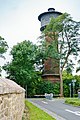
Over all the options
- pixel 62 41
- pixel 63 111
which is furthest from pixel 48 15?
pixel 63 111

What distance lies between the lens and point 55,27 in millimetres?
41906

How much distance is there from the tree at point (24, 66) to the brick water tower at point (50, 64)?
252 centimetres

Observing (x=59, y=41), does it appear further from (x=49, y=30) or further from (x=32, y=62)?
(x=32, y=62)

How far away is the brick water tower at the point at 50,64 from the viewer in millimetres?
43969

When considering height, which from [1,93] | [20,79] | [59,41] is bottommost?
[1,93]

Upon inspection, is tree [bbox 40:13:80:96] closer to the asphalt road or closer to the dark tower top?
the dark tower top

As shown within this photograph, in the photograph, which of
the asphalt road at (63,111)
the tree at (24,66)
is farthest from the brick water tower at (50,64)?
the asphalt road at (63,111)

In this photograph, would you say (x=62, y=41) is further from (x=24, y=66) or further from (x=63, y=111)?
(x=63, y=111)

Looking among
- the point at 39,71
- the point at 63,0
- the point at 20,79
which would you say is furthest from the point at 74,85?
the point at 63,0

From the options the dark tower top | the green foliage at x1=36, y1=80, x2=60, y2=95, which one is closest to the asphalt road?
the green foliage at x1=36, y1=80, x2=60, y2=95

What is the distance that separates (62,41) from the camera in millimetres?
43219

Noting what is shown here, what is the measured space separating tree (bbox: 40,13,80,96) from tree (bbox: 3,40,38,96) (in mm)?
2151

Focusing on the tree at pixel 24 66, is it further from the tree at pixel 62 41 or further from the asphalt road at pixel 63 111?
the asphalt road at pixel 63 111

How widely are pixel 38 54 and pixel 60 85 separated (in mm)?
5922
